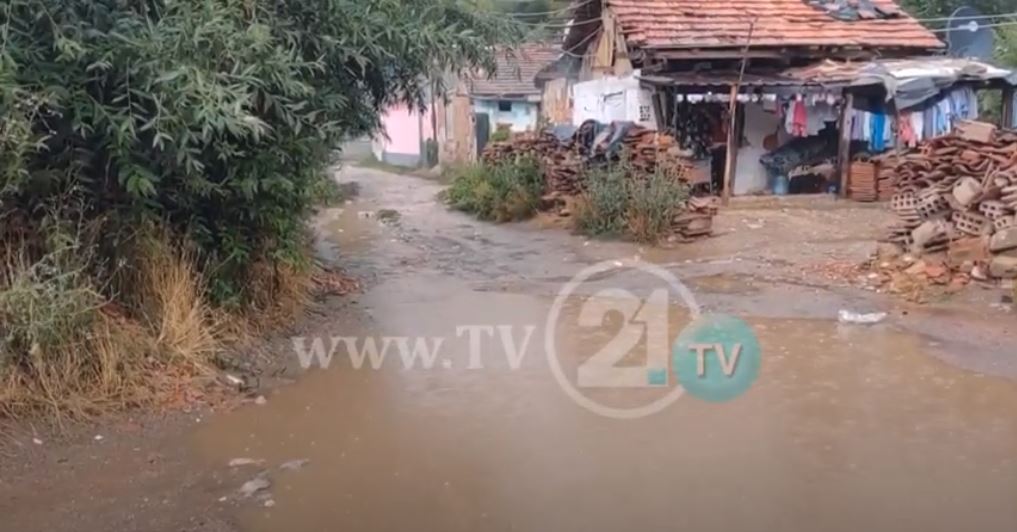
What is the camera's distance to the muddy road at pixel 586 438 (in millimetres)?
4508

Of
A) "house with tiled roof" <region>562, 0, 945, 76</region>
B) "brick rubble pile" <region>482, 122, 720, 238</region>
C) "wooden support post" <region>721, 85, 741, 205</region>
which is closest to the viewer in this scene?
"brick rubble pile" <region>482, 122, 720, 238</region>

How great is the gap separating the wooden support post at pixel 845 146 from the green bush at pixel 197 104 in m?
10.3

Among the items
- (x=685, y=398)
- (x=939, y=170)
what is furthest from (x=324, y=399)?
(x=939, y=170)

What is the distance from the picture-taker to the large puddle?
177 inches

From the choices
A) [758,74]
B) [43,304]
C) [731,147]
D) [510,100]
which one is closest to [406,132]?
[510,100]

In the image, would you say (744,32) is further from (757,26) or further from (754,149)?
(754,149)

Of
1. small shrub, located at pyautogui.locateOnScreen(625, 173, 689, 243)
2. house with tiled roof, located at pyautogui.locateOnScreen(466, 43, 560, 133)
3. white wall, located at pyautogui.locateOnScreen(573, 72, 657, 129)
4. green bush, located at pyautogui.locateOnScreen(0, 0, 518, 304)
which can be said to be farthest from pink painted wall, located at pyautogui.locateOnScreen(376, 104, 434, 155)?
green bush, located at pyautogui.locateOnScreen(0, 0, 518, 304)

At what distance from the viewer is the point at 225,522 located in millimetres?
4422

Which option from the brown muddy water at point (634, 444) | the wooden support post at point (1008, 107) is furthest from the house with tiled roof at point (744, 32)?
the brown muddy water at point (634, 444)

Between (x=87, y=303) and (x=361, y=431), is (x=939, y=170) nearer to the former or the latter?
(x=361, y=431)

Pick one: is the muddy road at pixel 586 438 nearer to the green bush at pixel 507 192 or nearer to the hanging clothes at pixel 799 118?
the green bush at pixel 507 192

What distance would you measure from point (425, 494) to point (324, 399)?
177 centimetres

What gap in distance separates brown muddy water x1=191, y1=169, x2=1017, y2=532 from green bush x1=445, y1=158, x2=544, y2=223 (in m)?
7.91

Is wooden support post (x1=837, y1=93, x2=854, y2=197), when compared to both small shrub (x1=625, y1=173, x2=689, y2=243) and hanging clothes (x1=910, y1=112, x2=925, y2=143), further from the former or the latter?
small shrub (x1=625, y1=173, x2=689, y2=243)
